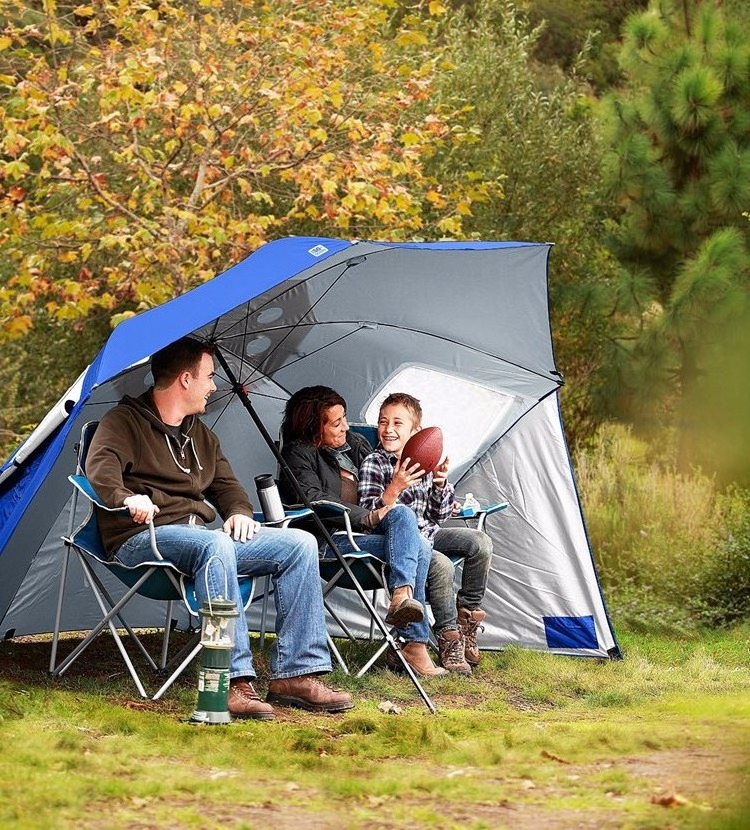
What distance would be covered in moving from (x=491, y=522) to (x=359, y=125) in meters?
2.27

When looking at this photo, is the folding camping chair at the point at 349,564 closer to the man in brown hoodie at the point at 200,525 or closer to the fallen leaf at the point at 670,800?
the man in brown hoodie at the point at 200,525

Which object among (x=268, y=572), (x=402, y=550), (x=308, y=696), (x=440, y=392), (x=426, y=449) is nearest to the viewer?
(x=308, y=696)

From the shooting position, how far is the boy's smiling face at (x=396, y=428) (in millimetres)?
4758

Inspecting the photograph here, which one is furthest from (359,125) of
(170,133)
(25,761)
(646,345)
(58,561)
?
(25,761)

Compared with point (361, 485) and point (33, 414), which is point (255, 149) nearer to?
point (33, 414)

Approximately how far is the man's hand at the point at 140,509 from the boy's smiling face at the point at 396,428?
1.19 meters

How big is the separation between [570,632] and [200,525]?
5.35 ft

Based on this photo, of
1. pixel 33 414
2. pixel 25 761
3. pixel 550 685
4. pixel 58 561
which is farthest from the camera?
pixel 33 414

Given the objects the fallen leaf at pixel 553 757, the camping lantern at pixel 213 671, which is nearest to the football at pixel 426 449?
the camping lantern at pixel 213 671

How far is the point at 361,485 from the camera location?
15.4 feet

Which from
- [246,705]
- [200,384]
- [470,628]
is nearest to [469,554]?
[470,628]

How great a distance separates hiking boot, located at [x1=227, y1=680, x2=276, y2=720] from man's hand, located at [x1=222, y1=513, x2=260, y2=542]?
1.49 feet

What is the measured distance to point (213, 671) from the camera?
3510 millimetres

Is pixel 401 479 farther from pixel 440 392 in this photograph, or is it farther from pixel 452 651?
pixel 440 392
